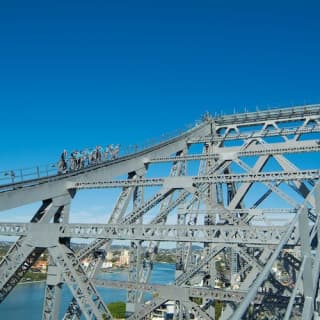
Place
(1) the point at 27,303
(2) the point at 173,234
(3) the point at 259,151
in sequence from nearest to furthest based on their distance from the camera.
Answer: (2) the point at 173,234 < (3) the point at 259,151 < (1) the point at 27,303

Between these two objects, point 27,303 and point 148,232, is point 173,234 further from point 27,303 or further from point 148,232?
point 27,303

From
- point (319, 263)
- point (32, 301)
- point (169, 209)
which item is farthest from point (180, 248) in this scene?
point (32, 301)

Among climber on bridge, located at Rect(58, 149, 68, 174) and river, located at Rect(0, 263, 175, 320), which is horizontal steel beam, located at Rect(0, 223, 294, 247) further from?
river, located at Rect(0, 263, 175, 320)

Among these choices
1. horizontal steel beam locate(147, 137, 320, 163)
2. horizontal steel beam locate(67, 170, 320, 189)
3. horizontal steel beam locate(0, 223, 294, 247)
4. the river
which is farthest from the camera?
the river

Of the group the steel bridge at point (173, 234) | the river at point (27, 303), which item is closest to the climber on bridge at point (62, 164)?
the steel bridge at point (173, 234)

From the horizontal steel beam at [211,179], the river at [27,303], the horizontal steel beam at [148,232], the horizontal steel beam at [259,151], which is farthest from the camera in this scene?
the river at [27,303]

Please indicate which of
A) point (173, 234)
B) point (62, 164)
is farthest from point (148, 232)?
point (62, 164)

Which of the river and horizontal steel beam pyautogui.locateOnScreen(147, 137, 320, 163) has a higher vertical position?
horizontal steel beam pyautogui.locateOnScreen(147, 137, 320, 163)

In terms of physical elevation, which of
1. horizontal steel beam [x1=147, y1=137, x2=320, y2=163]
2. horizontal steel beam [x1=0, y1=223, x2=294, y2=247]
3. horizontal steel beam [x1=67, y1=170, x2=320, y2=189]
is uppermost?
horizontal steel beam [x1=147, y1=137, x2=320, y2=163]

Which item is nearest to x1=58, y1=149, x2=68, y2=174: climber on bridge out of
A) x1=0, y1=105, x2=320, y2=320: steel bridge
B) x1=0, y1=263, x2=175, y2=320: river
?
x1=0, y1=105, x2=320, y2=320: steel bridge

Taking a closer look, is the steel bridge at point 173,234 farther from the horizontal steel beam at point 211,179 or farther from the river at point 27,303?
the river at point 27,303

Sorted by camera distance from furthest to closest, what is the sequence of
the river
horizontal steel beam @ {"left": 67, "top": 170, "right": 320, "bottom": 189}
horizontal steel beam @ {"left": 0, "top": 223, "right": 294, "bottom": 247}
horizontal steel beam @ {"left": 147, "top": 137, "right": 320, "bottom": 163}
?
the river
horizontal steel beam @ {"left": 147, "top": 137, "right": 320, "bottom": 163}
horizontal steel beam @ {"left": 67, "top": 170, "right": 320, "bottom": 189}
horizontal steel beam @ {"left": 0, "top": 223, "right": 294, "bottom": 247}

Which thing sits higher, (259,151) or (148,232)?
(259,151)
